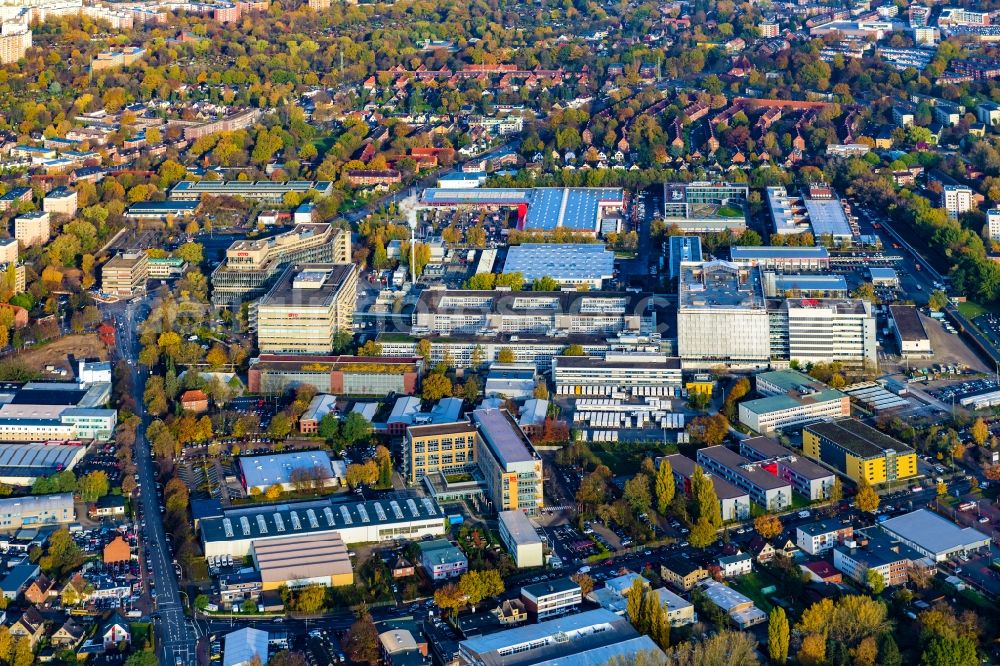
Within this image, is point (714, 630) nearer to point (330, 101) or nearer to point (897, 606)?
point (897, 606)

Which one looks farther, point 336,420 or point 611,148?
point 611,148

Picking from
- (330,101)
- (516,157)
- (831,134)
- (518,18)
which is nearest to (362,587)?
(516,157)

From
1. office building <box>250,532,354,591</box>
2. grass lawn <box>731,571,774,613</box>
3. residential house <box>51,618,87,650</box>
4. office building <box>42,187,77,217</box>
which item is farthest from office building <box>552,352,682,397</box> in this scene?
office building <box>42,187,77,217</box>

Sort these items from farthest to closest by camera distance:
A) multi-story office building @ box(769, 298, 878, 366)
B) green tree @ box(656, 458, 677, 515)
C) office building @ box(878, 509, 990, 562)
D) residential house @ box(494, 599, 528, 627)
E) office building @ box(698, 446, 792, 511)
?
multi-story office building @ box(769, 298, 878, 366)
office building @ box(698, 446, 792, 511)
green tree @ box(656, 458, 677, 515)
office building @ box(878, 509, 990, 562)
residential house @ box(494, 599, 528, 627)

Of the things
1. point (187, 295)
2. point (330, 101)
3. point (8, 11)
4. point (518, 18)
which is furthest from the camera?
point (518, 18)

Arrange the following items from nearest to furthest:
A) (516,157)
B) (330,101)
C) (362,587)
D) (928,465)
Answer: (362,587)
(928,465)
(516,157)
(330,101)

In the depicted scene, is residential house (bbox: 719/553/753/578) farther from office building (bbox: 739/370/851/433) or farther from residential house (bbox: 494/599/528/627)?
office building (bbox: 739/370/851/433)
